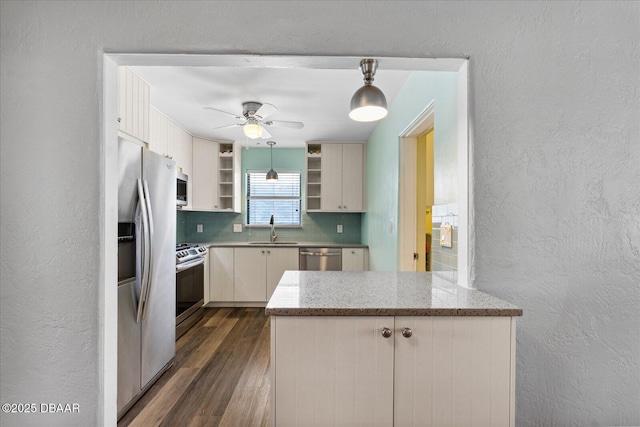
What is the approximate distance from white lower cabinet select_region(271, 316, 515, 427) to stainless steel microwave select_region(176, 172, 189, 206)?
2.76 metres

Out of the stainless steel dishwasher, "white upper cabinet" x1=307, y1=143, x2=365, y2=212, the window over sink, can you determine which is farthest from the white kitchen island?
the window over sink

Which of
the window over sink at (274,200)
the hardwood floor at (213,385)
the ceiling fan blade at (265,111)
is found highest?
the ceiling fan blade at (265,111)

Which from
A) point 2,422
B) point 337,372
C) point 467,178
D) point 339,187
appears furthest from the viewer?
point 339,187

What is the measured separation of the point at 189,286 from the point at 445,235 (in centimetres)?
286

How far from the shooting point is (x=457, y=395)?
108 centimetres

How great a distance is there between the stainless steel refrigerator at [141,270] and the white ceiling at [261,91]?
71 cm

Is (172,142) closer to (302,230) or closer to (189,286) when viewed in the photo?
(189,286)

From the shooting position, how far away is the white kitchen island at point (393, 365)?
1.08 m

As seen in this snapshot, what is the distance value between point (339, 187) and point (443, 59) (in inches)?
129

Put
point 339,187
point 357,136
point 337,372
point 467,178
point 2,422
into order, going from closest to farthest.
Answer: point 337,372
point 2,422
point 467,178
point 357,136
point 339,187

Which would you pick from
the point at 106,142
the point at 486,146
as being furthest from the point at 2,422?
the point at 486,146

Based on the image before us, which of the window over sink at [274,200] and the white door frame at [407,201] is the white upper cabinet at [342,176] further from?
the white door frame at [407,201]

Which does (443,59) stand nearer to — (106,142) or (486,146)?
(486,146)

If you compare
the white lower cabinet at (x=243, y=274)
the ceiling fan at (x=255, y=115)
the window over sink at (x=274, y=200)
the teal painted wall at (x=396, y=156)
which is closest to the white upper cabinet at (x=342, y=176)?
the teal painted wall at (x=396, y=156)
